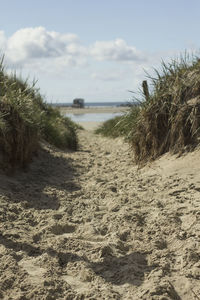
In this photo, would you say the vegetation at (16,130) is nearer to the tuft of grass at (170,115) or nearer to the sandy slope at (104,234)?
the sandy slope at (104,234)

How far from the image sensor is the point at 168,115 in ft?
20.8

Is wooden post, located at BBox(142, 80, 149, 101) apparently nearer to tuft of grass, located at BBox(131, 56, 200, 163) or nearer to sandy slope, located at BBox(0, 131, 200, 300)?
tuft of grass, located at BBox(131, 56, 200, 163)

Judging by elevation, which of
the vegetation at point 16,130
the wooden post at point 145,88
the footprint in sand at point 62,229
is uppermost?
the wooden post at point 145,88

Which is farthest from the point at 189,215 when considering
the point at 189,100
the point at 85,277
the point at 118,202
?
the point at 189,100

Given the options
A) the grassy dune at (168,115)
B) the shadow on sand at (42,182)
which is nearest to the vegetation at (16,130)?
the shadow on sand at (42,182)

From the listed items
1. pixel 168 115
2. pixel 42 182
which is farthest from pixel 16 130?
pixel 168 115

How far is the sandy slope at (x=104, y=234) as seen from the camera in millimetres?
2760

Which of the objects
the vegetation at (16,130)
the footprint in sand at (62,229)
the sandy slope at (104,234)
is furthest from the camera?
the vegetation at (16,130)

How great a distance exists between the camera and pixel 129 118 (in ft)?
23.4

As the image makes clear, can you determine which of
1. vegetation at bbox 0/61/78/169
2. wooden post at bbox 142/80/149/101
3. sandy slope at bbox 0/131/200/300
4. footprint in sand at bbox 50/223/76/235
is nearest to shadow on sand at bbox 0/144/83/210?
sandy slope at bbox 0/131/200/300

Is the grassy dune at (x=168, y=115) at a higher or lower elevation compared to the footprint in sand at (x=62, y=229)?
higher

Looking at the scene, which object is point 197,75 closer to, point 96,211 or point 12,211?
point 96,211

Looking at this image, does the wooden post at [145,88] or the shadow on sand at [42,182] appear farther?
Answer: the wooden post at [145,88]

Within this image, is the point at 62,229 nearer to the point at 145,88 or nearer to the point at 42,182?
the point at 42,182
